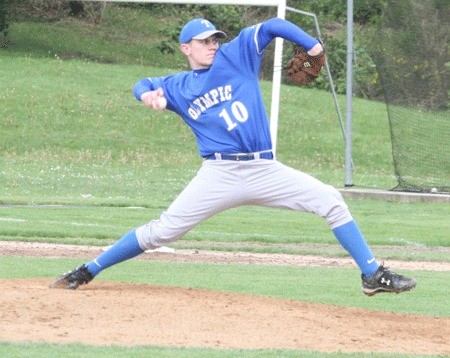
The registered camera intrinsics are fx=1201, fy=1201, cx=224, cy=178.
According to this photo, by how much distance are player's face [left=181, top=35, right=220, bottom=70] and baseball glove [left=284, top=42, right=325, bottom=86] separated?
1.69 ft

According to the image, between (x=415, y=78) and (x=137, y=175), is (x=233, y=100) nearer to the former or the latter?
(x=415, y=78)

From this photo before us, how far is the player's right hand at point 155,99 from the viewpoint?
26.5 feet

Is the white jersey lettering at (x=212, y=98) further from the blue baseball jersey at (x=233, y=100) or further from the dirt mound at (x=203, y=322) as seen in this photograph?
the dirt mound at (x=203, y=322)

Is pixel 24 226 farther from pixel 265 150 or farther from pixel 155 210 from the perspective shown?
pixel 265 150

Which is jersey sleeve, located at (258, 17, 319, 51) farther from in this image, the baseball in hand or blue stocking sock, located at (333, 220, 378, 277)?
blue stocking sock, located at (333, 220, 378, 277)

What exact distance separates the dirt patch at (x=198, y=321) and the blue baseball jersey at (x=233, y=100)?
1093mm

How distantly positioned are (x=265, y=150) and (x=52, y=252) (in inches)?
214

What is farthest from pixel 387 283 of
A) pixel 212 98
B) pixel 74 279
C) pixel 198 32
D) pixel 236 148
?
pixel 74 279

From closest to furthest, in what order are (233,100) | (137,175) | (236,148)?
(233,100), (236,148), (137,175)

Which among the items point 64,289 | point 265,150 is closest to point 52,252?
point 64,289

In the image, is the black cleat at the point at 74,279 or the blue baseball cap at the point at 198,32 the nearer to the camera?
the blue baseball cap at the point at 198,32

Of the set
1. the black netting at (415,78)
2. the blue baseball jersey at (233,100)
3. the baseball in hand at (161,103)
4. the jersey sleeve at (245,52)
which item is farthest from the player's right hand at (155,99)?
the black netting at (415,78)

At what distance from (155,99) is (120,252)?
3.82 feet

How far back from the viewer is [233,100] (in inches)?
314
